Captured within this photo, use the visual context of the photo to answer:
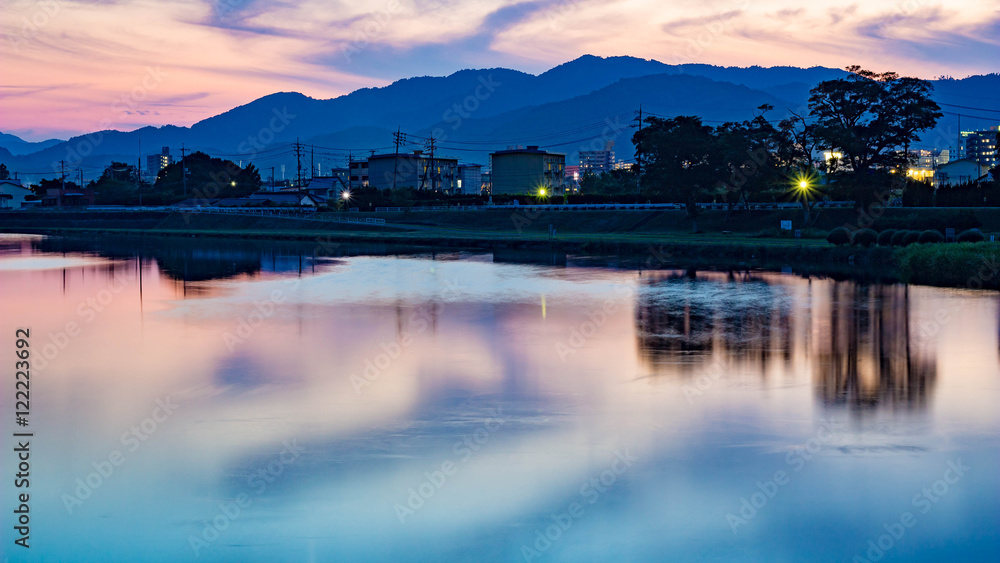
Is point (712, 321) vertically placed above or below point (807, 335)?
above

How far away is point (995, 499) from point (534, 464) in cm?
638

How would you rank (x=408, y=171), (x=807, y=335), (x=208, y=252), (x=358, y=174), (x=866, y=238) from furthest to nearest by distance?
1. (x=358, y=174)
2. (x=408, y=171)
3. (x=208, y=252)
4. (x=866, y=238)
5. (x=807, y=335)

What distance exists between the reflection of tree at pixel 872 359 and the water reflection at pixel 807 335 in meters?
0.02

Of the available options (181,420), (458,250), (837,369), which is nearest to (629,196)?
(458,250)

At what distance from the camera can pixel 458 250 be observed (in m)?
62.4

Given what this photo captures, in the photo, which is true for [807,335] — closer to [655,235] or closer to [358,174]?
[655,235]

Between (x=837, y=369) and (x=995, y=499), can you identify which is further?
(x=837, y=369)

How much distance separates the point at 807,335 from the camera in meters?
23.6

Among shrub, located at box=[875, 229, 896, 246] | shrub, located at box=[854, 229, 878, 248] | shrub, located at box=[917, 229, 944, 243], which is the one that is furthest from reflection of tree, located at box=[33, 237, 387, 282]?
shrub, located at box=[917, 229, 944, 243]

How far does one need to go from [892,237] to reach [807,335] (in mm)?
26444

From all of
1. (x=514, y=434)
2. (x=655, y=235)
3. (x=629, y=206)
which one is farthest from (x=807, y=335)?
(x=629, y=206)

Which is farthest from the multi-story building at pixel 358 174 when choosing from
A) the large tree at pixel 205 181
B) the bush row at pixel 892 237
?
the bush row at pixel 892 237

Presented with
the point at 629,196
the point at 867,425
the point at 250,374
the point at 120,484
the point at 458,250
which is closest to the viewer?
the point at 120,484

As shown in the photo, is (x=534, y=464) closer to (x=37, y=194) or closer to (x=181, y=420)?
(x=181, y=420)
